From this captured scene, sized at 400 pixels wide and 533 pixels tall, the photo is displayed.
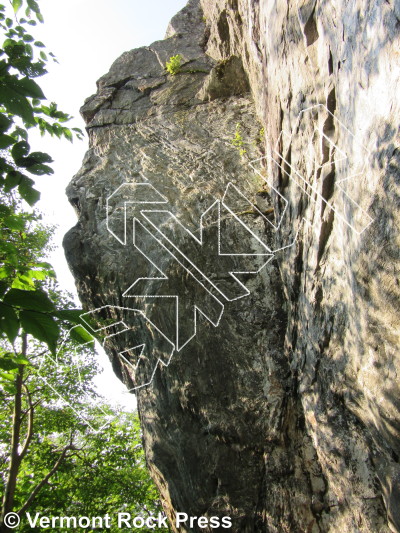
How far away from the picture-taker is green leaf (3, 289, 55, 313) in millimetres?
1442

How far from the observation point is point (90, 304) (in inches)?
252

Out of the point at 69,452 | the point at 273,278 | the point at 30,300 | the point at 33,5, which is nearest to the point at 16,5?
the point at 33,5

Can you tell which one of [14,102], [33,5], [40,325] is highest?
[33,5]

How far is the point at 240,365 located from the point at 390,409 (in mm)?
2154

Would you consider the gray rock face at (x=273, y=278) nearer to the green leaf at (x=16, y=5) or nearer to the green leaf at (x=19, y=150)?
the green leaf at (x=19, y=150)

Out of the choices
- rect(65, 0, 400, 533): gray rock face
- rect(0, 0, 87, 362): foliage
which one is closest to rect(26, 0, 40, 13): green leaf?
rect(0, 0, 87, 362): foliage

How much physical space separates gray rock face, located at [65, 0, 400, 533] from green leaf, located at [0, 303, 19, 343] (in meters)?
2.10

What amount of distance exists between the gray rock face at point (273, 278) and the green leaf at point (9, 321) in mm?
2098

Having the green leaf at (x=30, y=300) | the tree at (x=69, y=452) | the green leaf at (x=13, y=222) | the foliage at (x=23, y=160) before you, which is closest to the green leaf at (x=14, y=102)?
the foliage at (x=23, y=160)

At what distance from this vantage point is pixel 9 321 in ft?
4.88

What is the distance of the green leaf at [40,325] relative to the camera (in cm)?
147

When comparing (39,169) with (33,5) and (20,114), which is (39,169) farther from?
(33,5)

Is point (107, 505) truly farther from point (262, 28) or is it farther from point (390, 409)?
point (262, 28)

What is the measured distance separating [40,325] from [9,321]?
115 mm
